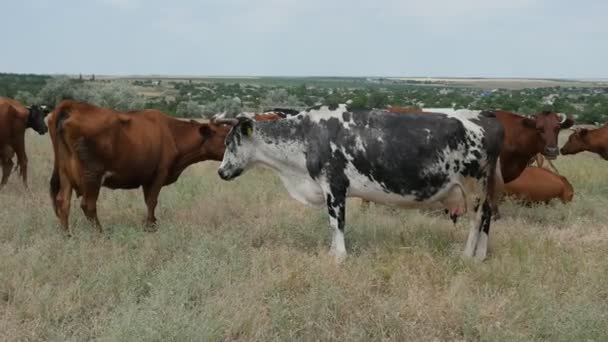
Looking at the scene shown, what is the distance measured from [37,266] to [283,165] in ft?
9.59

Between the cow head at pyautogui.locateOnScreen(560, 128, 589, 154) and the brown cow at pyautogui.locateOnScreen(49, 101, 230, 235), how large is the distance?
319 inches

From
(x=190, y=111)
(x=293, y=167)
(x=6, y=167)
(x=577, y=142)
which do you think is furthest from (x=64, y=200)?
(x=190, y=111)

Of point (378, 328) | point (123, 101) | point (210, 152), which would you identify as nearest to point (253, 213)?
point (210, 152)

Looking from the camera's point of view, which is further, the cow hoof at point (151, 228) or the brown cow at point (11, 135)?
the brown cow at point (11, 135)

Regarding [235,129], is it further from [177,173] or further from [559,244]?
[559,244]

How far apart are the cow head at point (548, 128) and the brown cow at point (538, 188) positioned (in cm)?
118

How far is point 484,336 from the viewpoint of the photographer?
502 centimetres

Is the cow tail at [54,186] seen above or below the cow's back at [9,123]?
below

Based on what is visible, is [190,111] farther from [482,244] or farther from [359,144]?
[482,244]

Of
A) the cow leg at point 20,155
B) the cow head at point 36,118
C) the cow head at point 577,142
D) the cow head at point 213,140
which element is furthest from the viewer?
the cow head at point 577,142

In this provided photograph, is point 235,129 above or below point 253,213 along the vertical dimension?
above

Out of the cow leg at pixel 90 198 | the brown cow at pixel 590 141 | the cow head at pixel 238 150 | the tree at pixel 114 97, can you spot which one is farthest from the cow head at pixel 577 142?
the tree at pixel 114 97

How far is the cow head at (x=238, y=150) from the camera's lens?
25.5 feet

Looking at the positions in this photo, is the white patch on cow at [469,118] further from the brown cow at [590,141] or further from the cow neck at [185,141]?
the brown cow at [590,141]
